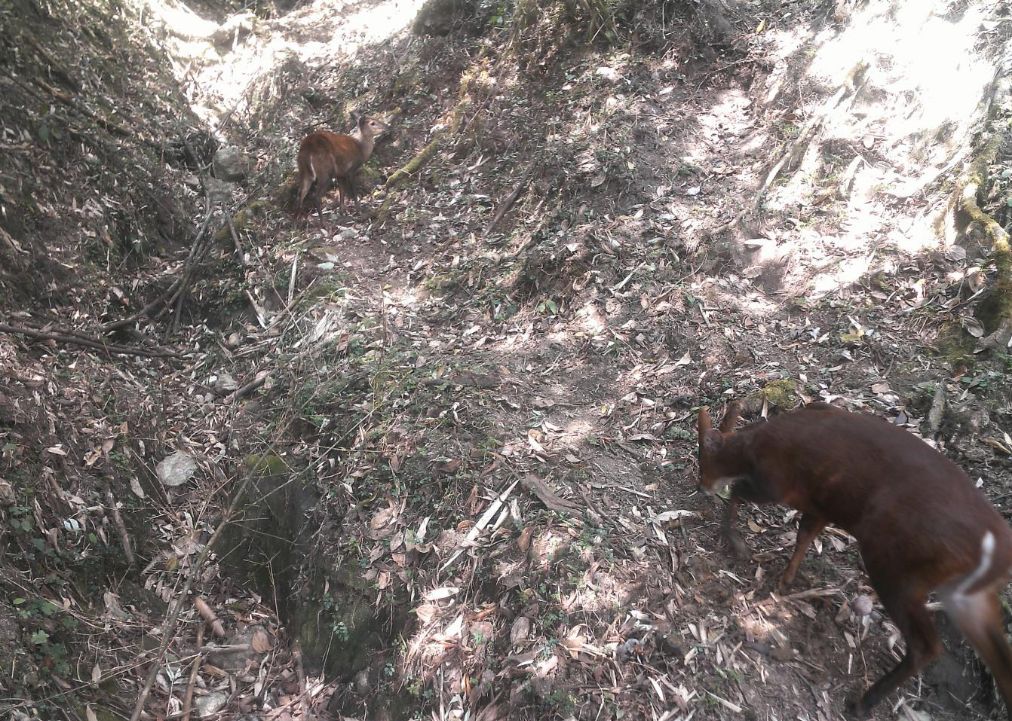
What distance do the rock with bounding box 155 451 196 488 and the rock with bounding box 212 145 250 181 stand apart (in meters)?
4.83

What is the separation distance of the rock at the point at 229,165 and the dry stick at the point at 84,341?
3449mm

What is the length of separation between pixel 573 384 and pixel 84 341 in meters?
4.62

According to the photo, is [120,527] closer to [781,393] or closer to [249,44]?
[781,393]

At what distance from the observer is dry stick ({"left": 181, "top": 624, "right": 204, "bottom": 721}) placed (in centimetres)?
426

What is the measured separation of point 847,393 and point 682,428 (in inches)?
45.6

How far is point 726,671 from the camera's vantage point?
3.34 m

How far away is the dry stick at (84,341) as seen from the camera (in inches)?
210

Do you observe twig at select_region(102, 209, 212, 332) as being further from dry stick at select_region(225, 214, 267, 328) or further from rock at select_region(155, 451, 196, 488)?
rock at select_region(155, 451, 196, 488)

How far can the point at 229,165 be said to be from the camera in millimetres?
8844

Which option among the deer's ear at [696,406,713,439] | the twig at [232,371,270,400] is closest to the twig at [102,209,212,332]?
the twig at [232,371,270,400]

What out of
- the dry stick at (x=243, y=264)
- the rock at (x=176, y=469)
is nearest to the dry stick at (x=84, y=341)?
the dry stick at (x=243, y=264)

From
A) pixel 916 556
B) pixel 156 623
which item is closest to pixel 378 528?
pixel 156 623

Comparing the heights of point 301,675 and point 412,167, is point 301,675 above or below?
below

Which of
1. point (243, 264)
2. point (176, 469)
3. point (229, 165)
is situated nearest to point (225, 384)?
point (176, 469)
